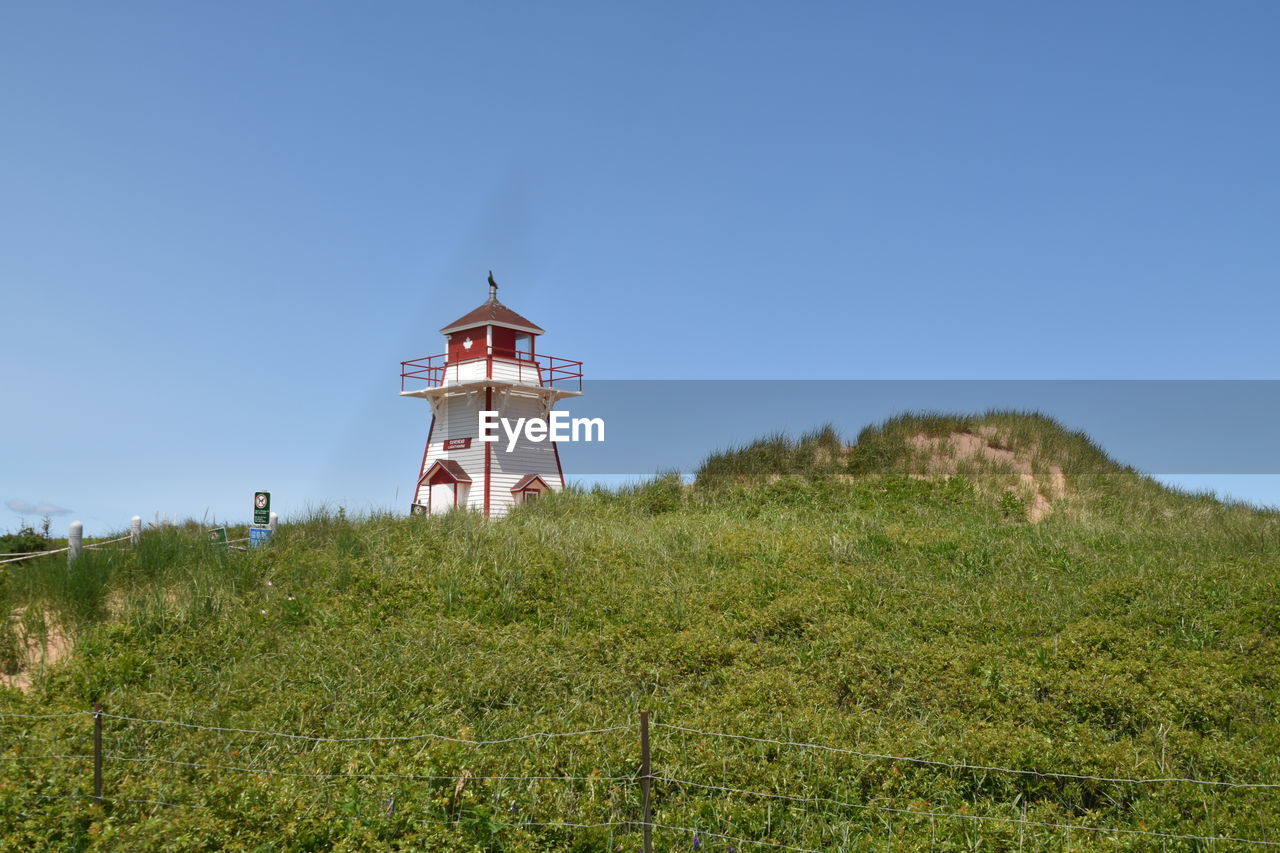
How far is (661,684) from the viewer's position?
10297 mm

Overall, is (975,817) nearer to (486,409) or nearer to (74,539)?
(74,539)

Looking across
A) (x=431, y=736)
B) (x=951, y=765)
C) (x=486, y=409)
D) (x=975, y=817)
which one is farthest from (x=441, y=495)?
(x=975, y=817)

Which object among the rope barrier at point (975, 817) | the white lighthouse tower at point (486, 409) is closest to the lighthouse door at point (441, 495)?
the white lighthouse tower at point (486, 409)

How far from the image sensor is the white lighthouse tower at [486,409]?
98.5 ft

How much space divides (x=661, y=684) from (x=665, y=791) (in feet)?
9.81

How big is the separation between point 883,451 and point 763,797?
18.9 metres

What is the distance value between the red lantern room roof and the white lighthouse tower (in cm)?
4

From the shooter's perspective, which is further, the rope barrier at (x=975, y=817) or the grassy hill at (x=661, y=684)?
the grassy hill at (x=661, y=684)

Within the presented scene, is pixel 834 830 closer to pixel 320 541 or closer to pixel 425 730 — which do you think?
pixel 425 730

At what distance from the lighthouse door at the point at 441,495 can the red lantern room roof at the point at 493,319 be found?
5822 mm

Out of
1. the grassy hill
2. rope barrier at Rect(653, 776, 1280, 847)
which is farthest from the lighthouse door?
rope barrier at Rect(653, 776, 1280, 847)

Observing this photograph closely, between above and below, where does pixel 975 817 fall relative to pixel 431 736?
below

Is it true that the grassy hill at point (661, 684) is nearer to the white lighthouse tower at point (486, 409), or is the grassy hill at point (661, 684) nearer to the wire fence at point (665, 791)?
the wire fence at point (665, 791)

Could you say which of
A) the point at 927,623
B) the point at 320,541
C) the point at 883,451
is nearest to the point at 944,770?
the point at 927,623
